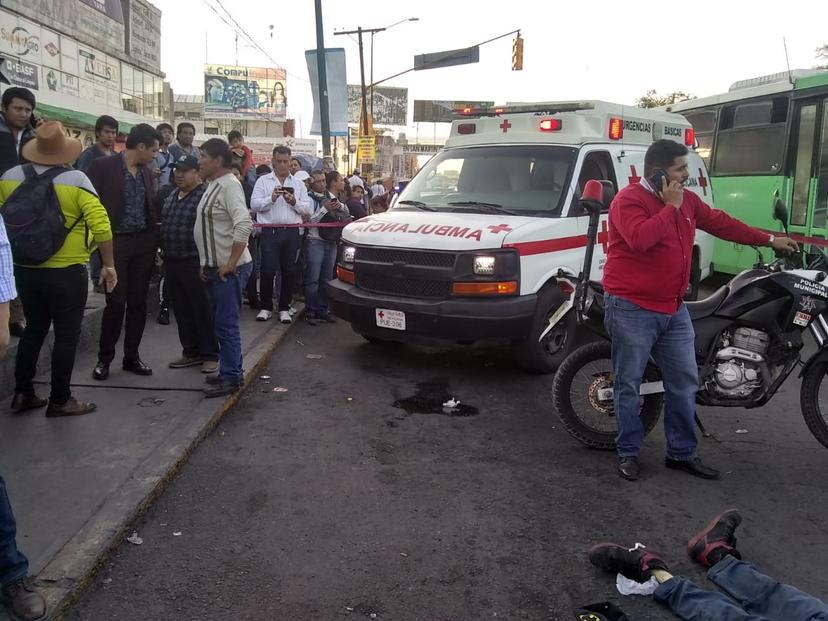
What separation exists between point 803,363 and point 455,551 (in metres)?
2.76

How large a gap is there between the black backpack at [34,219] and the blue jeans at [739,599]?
12.6ft

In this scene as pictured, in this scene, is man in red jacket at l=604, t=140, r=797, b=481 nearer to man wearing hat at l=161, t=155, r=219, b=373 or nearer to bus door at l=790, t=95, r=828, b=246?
man wearing hat at l=161, t=155, r=219, b=373

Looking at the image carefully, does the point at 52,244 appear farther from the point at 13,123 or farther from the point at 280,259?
the point at 280,259

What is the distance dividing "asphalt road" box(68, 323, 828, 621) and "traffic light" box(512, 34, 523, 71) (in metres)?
19.5

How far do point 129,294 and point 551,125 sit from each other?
4156mm

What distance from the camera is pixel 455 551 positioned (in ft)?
11.5

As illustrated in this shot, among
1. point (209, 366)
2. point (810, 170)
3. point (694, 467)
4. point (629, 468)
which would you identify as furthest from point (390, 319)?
point (810, 170)

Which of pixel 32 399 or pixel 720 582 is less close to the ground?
pixel 32 399

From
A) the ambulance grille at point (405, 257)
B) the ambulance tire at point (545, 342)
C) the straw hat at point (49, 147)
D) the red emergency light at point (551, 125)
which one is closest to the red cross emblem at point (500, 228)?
the ambulance grille at point (405, 257)

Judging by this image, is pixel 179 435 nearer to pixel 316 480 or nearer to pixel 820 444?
pixel 316 480

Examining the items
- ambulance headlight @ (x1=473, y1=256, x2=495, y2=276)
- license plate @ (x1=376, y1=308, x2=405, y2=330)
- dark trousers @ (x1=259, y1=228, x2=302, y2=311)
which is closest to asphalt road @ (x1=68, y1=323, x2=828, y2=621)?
license plate @ (x1=376, y1=308, x2=405, y2=330)

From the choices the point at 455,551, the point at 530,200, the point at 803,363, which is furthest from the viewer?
the point at 530,200

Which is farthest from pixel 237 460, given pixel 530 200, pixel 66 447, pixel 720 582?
pixel 530 200

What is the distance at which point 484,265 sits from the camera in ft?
19.8
